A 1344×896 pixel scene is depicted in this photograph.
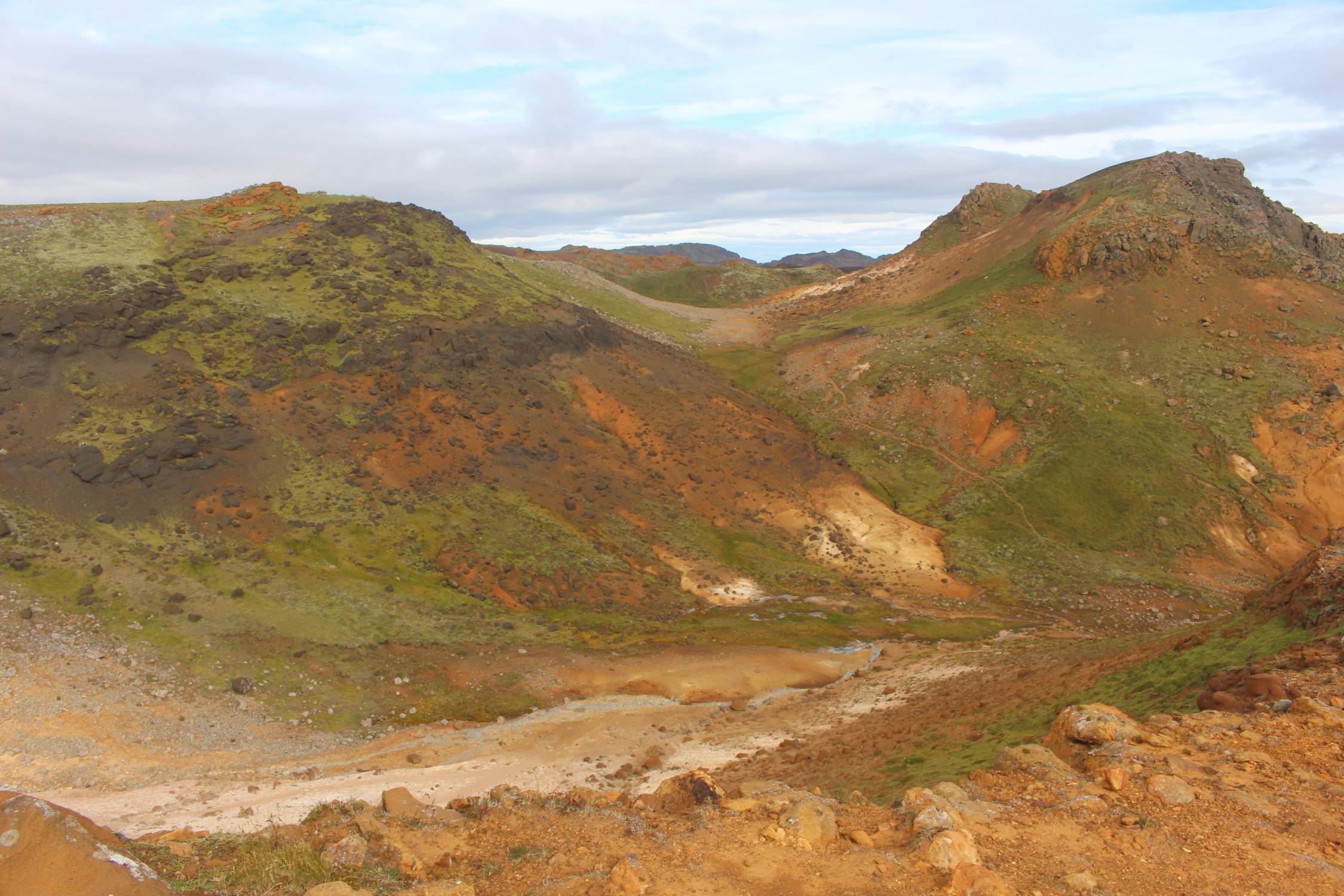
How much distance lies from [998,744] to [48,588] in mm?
30984

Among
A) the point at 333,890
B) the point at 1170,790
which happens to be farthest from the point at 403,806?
the point at 1170,790

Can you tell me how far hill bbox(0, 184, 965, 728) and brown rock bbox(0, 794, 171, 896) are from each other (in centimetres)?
1694

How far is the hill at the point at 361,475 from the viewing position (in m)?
27.6

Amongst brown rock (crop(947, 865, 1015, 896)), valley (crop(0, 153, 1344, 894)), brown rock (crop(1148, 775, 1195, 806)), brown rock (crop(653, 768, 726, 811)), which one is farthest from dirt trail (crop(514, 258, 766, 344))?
brown rock (crop(947, 865, 1015, 896))

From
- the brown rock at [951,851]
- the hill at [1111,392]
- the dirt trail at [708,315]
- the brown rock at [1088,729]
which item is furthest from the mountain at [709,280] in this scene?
the brown rock at [951,851]

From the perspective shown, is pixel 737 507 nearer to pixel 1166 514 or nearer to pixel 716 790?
pixel 1166 514

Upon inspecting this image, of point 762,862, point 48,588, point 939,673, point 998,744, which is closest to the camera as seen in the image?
point 762,862

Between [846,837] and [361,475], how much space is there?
2985 centimetres

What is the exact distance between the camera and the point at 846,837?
12609 millimetres

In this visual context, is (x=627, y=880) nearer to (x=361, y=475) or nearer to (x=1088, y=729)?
(x=1088, y=729)

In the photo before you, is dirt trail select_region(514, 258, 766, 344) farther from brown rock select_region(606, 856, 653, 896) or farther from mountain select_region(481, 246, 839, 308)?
brown rock select_region(606, 856, 653, 896)

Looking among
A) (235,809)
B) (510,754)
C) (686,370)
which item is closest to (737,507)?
(686,370)

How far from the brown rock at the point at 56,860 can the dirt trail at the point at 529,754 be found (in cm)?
967

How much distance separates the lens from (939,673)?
28312 mm
